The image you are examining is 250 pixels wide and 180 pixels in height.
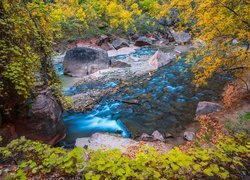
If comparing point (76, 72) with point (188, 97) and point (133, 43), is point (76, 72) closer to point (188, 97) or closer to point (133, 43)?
point (188, 97)

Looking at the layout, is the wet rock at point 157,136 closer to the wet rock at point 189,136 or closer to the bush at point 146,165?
the wet rock at point 189,136

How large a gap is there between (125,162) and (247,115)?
5014 millimetres

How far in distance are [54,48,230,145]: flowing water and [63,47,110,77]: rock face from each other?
2.30 meters

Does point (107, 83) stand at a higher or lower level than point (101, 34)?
lower

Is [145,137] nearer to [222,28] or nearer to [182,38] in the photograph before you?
[222,28]

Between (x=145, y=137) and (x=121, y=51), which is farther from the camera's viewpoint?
(x=121, y=51)

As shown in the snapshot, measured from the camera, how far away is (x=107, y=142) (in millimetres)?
6020

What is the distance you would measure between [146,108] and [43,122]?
4253 mm

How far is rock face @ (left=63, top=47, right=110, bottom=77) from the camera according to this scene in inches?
500

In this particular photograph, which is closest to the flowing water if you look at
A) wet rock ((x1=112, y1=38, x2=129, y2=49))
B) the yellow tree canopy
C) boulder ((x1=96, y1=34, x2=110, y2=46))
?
the yellow tree canopy

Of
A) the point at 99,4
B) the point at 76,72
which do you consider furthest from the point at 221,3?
the point at 99,4

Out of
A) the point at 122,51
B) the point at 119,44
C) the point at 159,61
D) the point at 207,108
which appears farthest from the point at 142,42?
the point at 207,108

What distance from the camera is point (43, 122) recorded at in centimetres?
543

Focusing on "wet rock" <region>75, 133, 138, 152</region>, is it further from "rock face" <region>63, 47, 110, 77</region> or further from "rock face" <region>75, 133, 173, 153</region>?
"rock face" <region>63, 47, 110, 77</region>
